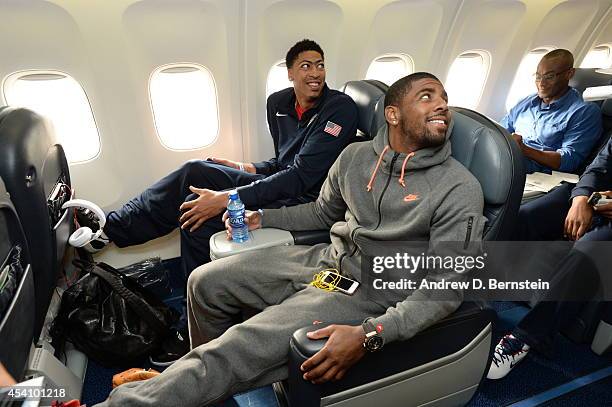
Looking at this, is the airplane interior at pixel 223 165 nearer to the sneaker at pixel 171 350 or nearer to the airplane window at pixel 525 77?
the sneaker at pixel 171 350

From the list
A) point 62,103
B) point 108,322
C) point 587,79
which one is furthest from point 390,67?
point 108,322

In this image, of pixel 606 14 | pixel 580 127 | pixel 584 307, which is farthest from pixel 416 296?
pixel 606 14

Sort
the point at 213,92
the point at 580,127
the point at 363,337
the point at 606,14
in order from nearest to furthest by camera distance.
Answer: the point at 363,337
the point at 580,127
the point at 213,92
the point at 606,14

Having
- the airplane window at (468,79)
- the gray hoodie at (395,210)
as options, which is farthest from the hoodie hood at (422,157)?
the airplane window at (468,79)

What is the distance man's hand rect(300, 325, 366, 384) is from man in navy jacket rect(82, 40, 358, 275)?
1.24 metres

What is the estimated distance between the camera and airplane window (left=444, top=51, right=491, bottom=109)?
433 centimetres

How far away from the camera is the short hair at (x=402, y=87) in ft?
6.04

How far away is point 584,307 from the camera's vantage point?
7.32 ft

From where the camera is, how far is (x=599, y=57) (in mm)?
5617

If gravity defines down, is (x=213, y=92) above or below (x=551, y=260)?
above

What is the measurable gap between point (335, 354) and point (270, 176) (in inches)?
57.6

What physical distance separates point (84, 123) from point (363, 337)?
255 cm

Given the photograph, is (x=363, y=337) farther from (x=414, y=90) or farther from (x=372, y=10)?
(x=372, y=10)

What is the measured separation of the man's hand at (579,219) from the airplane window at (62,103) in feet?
10.1
